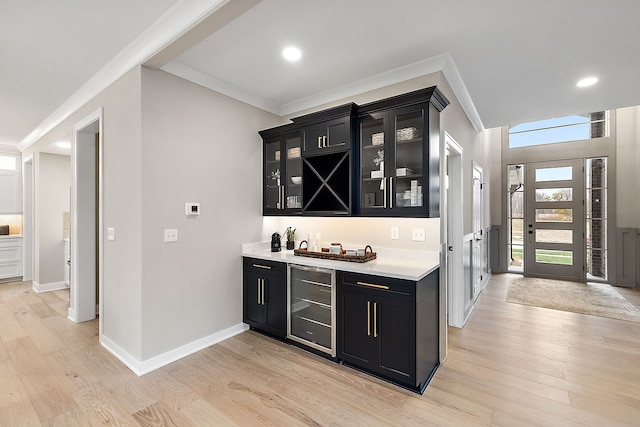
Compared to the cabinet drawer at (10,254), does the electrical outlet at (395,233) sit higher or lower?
higher

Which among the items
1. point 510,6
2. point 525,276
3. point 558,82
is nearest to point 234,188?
point 510,6

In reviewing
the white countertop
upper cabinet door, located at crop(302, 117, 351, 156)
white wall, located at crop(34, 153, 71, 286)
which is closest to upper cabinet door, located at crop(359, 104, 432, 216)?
upper cabinet door, located at crop(302, 117, 351, 156)

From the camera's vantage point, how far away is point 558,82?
10.9 feet

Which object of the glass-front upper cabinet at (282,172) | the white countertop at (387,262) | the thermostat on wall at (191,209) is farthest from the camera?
the glass-front upper cabinet at (282,172)

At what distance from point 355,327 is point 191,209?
1883mm

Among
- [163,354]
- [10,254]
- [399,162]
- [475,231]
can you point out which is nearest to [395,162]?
[399,162]

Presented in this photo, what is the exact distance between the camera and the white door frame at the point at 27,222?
5711 mm

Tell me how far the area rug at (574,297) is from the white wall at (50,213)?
7659mm

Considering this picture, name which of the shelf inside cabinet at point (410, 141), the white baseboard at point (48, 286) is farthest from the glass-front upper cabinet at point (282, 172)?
the white baseboard at point (48, 286)

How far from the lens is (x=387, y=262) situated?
2824 mm

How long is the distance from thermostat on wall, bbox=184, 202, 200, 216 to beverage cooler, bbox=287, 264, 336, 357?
1.07 meters

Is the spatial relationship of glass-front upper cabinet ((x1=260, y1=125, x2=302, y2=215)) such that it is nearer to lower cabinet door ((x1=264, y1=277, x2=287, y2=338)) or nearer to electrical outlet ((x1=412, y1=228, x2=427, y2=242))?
lower cabinet door ((x1=264, y1=277, x2=287, y2=338))

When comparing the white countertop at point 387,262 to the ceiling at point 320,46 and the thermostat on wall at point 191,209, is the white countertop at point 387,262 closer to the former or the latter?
the thermostat on wall at point 191,209

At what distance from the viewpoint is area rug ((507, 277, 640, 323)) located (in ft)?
13.5
